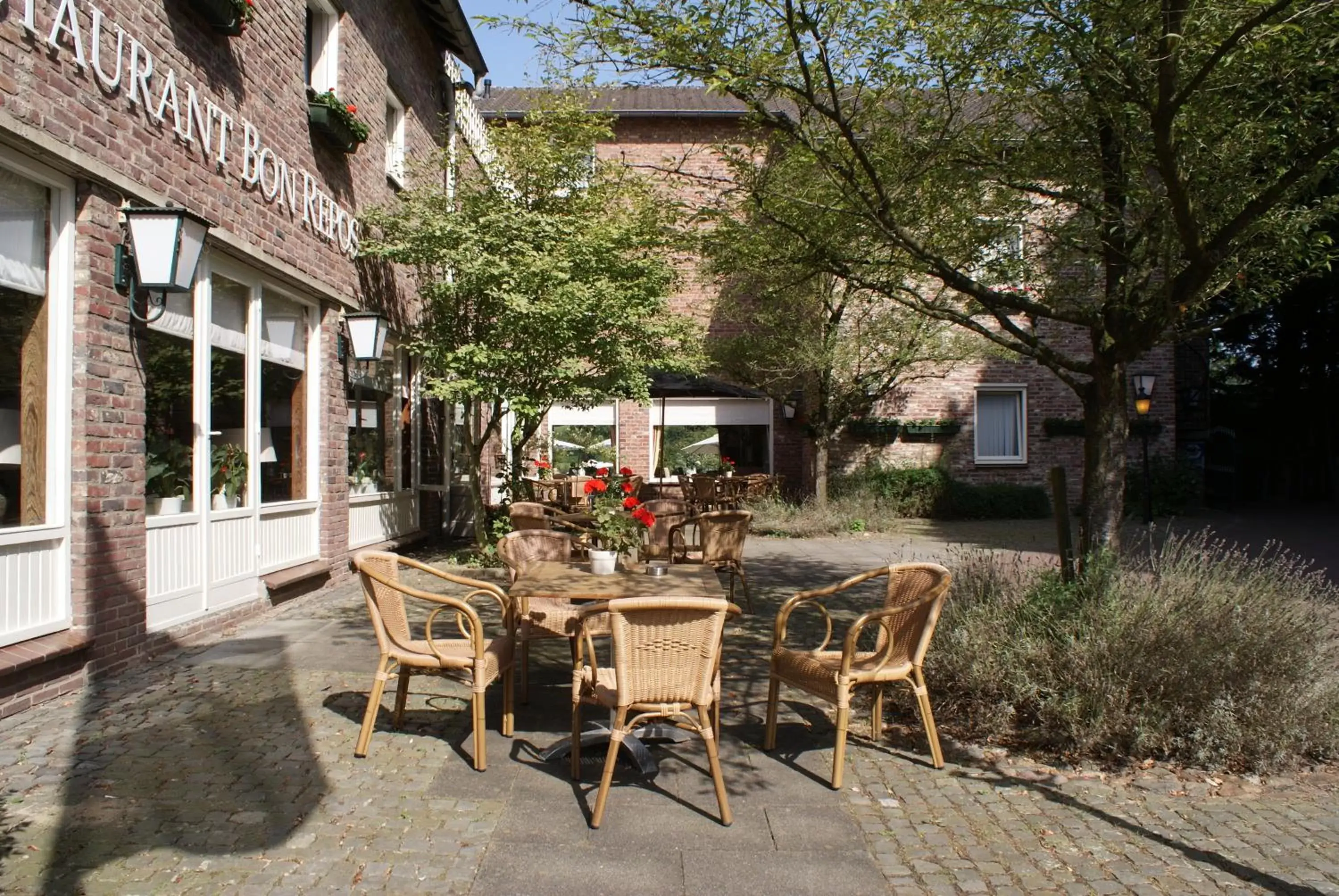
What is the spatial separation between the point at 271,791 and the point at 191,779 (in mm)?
356

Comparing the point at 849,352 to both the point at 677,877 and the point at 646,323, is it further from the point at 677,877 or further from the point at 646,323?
the point at 677,877

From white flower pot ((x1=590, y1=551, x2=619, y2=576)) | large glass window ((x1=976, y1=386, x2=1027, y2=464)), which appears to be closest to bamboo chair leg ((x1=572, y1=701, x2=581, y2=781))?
white flower pot ((x1=590, y1=551, x2=619, y2=576))

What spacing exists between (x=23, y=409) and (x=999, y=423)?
17380 mm

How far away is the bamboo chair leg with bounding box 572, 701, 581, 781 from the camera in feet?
11.9

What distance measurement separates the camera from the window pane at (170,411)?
5629 mm

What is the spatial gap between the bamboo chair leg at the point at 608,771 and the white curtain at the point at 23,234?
3.64m

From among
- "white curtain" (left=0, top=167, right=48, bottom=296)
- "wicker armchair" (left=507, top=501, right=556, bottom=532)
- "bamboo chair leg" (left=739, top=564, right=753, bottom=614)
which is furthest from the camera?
"wicker armchair" (left=507, top=501, right=556, bottom=532)

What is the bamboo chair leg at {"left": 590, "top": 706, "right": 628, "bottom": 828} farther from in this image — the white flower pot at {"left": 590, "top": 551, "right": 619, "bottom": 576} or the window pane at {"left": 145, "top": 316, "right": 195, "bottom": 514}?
the window pane at {"left": 145, "top": 316, "right": 195, "bottom": 514}

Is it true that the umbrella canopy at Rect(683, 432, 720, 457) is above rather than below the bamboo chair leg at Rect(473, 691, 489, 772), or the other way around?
above

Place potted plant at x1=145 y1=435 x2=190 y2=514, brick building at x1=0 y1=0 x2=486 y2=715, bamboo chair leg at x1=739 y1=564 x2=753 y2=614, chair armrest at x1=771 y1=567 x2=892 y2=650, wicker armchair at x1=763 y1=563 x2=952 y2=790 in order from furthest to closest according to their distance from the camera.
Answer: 1. bamboo chair leg at x1=739 y1=564 x2=753 y2=614
2. potted plant at x1=145 y1=435 x2=190 y2=514
3. brick building at x1=0 y1=0 x2=486 y2=715
4. chair armrest at x1=771 y1=567 x2=892 y2=650
5. wicker armchair at x1=763 y1=563 x2=952 y2=790

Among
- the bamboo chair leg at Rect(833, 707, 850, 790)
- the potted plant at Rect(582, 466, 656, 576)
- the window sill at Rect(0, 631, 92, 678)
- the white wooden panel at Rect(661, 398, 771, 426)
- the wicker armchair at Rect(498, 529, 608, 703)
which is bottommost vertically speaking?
the bamboo chair leg at Rect(833, 707, 850, 790)

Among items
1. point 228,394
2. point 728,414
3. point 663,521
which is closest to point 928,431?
point 728,414

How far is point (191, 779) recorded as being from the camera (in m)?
3.57

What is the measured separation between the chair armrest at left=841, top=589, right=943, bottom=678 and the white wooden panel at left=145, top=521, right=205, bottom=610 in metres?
4.10
